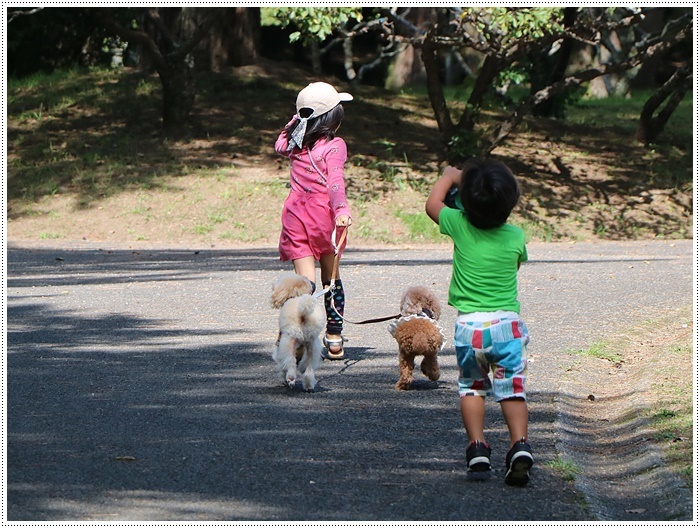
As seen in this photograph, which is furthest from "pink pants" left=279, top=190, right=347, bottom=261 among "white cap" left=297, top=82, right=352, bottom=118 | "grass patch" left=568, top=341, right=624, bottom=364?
"grass patch" left=568, top=341, right=624, bottom=364

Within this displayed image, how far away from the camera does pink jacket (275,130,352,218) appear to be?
24.5 ft

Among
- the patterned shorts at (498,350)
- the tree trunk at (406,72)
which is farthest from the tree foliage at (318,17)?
the tree trunk at (406,72)

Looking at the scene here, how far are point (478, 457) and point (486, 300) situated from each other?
0.72m

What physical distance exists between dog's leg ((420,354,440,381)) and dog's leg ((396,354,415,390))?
0.10m

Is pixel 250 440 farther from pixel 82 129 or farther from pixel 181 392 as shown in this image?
pixel 82 129

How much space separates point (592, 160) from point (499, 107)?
347cm

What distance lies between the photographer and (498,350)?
17.1ft

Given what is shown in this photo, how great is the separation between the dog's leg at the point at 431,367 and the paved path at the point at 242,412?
0.09 meters

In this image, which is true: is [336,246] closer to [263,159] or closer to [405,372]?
[405,372]

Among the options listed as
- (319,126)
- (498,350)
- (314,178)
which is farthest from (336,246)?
(498,350)

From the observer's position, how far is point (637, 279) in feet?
41.4

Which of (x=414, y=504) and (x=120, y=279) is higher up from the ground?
(x=414, y=504)

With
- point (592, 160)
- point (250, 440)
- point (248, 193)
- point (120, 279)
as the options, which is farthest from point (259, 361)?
point (592, 160)

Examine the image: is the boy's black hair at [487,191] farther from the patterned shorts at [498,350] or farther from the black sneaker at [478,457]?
the black sneaker at [478,457]
